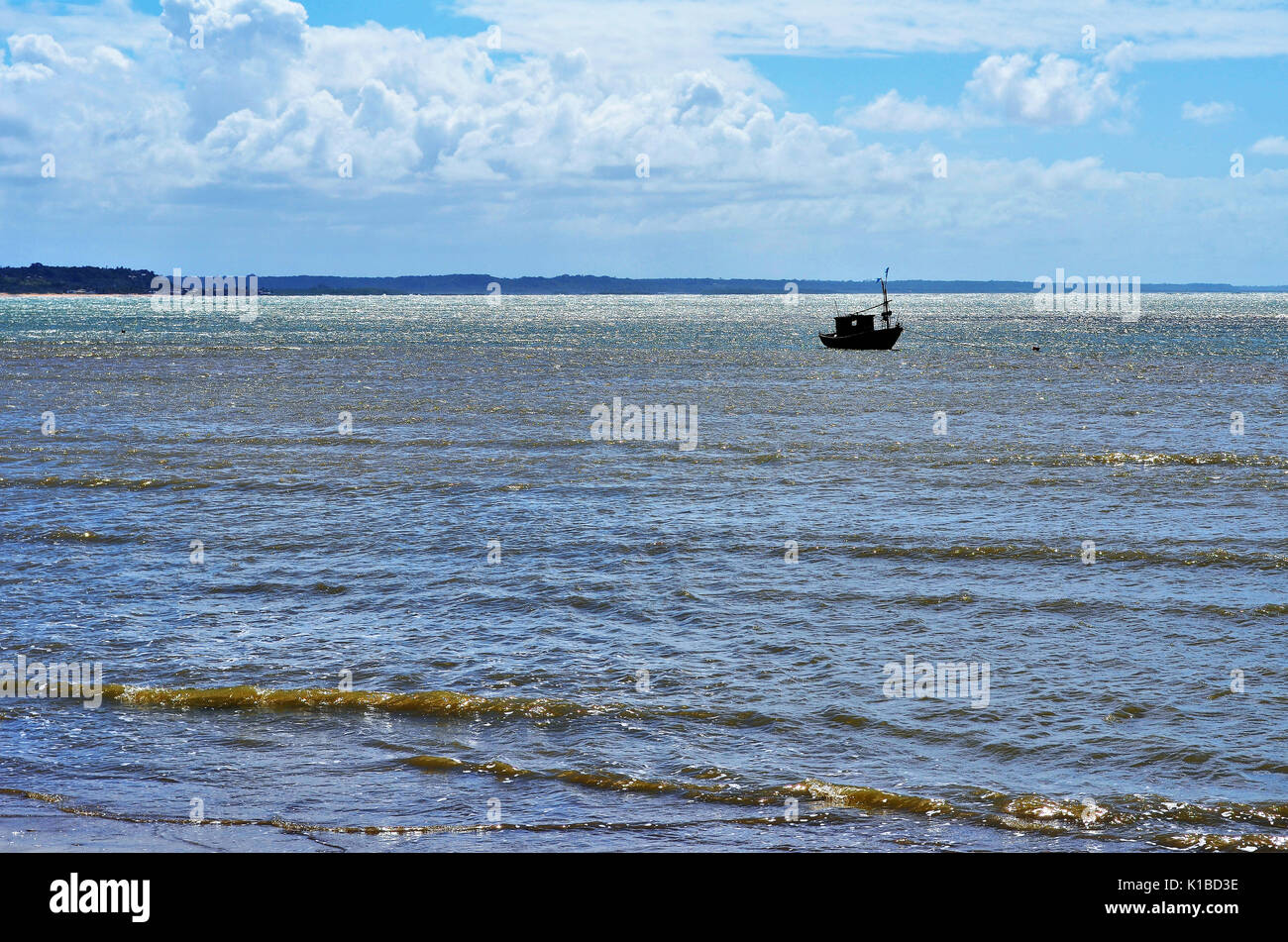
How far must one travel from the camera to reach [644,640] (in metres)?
14.5

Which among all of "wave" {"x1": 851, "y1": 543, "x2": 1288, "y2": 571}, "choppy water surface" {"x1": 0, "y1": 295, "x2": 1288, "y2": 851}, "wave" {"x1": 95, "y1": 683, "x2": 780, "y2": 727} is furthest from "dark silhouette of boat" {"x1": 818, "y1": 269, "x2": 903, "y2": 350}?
"wave" {"x1": 95, "y1": 683, "x2": 780, "y2": 727}

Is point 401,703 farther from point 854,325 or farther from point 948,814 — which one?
point 854,325

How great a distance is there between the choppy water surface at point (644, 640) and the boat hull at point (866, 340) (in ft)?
212

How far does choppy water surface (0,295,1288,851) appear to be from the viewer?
9.49 metres

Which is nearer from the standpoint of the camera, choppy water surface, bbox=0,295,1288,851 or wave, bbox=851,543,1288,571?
choppy water surface, bbox=0,295,1288,851

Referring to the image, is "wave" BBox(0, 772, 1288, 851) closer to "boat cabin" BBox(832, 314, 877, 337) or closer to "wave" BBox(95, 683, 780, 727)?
"wave" BBox(95, 683, 780, 727)

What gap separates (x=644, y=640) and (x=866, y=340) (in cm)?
8940

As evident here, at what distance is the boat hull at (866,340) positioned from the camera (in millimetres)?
99938

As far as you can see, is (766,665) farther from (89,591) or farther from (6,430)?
(6,430)

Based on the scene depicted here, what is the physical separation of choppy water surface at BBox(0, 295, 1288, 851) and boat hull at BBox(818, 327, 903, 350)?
64682 mm

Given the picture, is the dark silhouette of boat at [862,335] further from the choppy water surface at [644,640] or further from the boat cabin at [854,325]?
the choppy water surface at [644,640]

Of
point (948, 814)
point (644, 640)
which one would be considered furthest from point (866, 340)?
point (948, 814)

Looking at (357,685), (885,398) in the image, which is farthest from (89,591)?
(885,398)

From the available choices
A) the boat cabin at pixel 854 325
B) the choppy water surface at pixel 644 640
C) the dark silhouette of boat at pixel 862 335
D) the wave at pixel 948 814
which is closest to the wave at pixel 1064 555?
the choppy water surface at pixel 644 640
